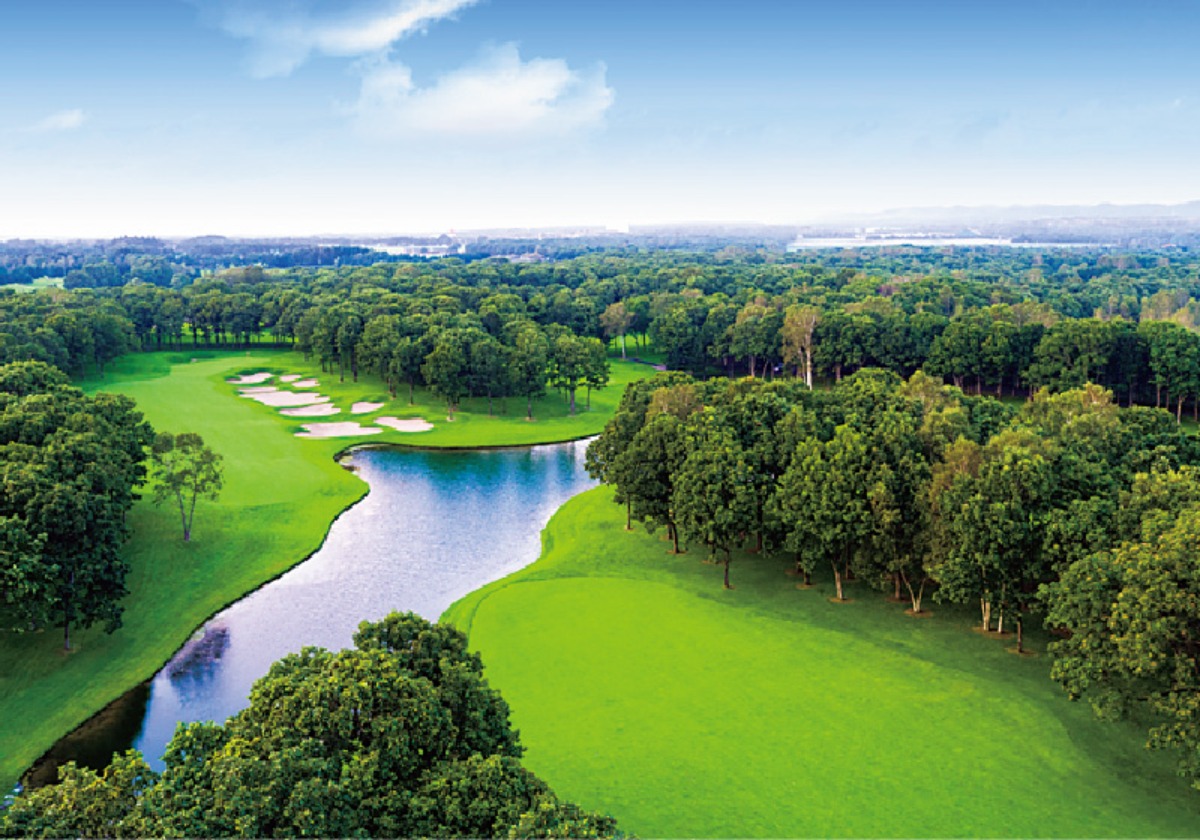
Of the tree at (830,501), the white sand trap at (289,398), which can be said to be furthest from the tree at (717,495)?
the white sand trap at (289,398)

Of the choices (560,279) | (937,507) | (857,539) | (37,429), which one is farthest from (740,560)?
(560,279)

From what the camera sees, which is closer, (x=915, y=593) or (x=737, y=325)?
(x=915, y=593)

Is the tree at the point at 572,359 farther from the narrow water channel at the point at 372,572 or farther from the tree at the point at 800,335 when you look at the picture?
the tree at the point at 800,335

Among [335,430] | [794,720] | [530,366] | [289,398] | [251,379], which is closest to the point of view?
[794,720]

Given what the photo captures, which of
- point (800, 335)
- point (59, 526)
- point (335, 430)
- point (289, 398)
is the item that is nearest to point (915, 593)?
point (59, 526)

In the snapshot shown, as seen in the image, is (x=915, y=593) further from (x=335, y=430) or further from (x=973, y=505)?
(x=335, y=430)
